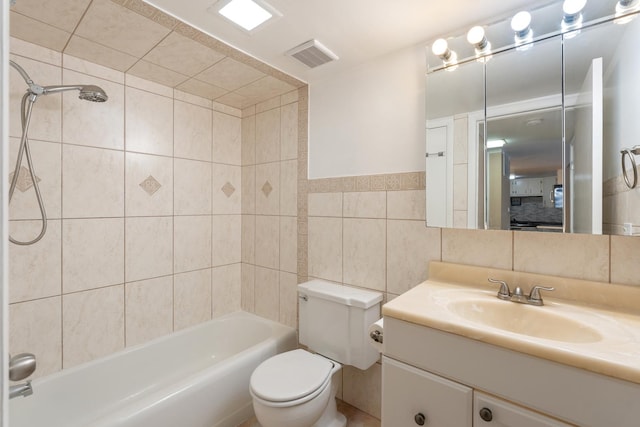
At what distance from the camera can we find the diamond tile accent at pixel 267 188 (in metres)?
2.29

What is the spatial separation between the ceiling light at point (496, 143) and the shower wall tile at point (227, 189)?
1.89 metres

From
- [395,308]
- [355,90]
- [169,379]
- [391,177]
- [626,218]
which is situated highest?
[355,90]

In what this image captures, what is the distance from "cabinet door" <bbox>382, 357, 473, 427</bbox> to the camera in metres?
0.95

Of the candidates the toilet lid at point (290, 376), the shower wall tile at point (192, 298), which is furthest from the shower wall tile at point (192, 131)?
the toilet lid at point (290, 376)

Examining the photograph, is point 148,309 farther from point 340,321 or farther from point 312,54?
point 312,54

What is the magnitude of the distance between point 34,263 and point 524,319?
233 centimetres

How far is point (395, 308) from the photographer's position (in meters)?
1.08

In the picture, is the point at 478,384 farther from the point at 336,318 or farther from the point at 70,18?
the point at 70,18

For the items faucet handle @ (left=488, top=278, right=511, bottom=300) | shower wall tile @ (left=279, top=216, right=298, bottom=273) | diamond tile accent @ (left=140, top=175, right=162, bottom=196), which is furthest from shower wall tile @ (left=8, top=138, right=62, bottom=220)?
faucet handle @ (left=488, top=278, right=511, bottom=300)

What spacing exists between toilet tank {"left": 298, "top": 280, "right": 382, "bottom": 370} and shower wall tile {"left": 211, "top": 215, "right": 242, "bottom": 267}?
88 cm

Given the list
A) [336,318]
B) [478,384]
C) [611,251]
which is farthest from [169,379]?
[611,251]

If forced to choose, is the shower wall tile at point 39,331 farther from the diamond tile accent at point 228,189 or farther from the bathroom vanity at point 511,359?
the bathroom vanity at point 511,359

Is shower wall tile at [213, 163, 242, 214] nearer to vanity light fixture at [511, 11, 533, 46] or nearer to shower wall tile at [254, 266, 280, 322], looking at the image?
shower wall tile at [254, 266, 280, 322]

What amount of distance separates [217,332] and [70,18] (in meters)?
2.07
